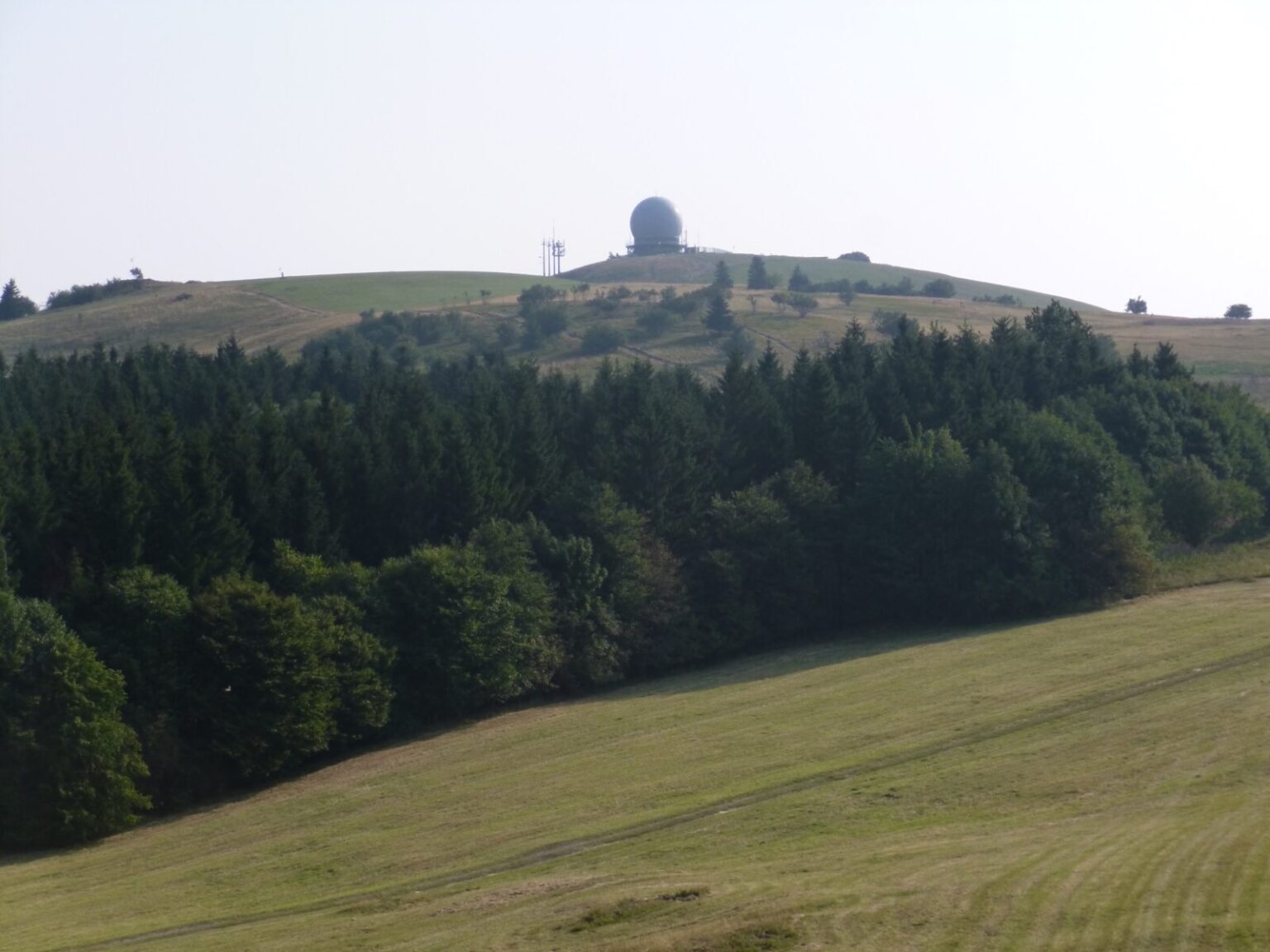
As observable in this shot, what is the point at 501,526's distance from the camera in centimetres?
5672

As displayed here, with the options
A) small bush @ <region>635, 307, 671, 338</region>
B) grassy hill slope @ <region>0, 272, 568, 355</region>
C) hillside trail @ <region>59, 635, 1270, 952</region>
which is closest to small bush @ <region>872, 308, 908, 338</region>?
small bush @ <region>635, 307, 671, 338</region>

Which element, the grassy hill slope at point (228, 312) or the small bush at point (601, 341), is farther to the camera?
the grassy hill slope at point (228, 312)

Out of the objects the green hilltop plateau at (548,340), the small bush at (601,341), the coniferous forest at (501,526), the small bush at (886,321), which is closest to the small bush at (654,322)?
the green hilltop plateau at (548,340)

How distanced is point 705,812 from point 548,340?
115907mm

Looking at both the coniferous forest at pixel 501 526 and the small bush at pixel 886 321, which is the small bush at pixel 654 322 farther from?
the coniferous forest at pixel 501 526

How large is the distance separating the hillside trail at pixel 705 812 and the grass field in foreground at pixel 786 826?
0.13 meters

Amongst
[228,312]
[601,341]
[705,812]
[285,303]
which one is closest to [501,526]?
[705,812]

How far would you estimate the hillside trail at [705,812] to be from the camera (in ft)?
85.8

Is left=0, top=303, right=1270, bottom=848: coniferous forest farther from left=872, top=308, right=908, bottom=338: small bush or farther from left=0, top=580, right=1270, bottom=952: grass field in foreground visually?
left=872, top=308, right=908, bottom=338: small bush

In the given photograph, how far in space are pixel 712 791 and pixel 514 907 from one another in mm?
11791

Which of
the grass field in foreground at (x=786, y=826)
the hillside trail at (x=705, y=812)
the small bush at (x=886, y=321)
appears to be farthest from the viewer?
the small bush at (x=886, y=321)

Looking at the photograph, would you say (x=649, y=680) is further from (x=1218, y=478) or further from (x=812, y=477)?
(x=1218, y=478)

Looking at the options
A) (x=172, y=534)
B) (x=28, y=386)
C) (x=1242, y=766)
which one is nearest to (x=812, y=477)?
(x=172, y=534)

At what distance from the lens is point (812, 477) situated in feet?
227
